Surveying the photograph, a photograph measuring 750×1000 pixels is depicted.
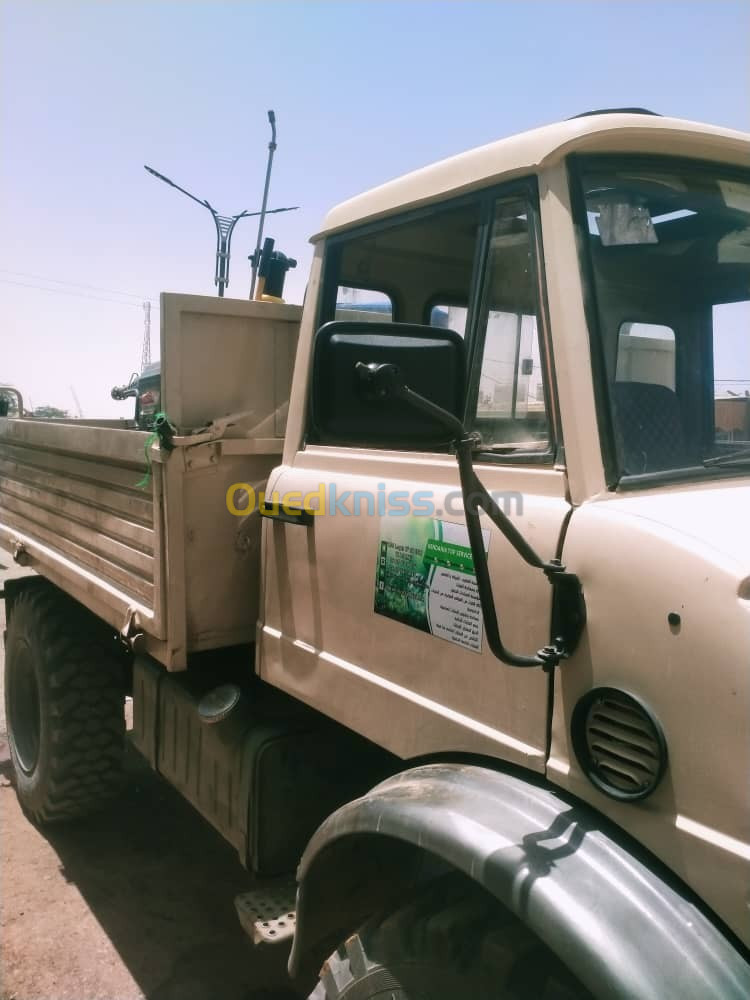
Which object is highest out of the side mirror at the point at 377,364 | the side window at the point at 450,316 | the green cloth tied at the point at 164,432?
the side window at the point at 450,316

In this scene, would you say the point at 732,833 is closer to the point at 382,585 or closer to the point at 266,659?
the point at 382,585

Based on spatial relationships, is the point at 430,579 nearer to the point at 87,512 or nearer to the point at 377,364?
the point at 377,364

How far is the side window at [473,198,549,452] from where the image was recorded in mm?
1646

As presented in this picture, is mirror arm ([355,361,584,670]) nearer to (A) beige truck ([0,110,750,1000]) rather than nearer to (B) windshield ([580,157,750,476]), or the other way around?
(A) beige truck ([0,110,750,1000])

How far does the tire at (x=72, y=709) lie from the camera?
3.72 m

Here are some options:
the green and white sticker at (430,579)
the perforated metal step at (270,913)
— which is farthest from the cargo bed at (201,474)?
the green and white sticker at (430,579)

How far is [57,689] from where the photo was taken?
370cm

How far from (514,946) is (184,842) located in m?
3.06

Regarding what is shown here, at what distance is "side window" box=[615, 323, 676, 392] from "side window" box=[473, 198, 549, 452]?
0.19 m

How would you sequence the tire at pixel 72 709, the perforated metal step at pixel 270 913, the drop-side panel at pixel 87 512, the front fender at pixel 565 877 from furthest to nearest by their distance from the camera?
the tire at pixel 72 709 → the drop-side panel at pixel 87 512 → the perforated metal step at pixel 270 913 → the front fender at pixel 565 877

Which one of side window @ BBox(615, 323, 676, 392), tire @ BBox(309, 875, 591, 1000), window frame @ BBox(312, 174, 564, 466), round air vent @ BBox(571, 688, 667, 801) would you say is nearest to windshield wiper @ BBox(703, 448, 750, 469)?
side window @ BBox(615, 323, 676, 392)

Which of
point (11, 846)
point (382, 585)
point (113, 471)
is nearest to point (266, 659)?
point (382, 585)

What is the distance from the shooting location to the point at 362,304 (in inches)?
98.0

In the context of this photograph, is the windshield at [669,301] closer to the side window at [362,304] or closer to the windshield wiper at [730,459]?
the windshield wiper at [730,459]
